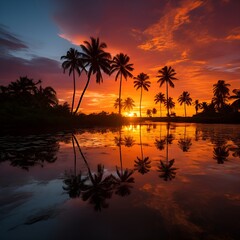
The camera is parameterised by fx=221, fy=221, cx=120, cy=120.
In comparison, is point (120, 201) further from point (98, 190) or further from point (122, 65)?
point (122, 65)

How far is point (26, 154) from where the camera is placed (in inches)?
380

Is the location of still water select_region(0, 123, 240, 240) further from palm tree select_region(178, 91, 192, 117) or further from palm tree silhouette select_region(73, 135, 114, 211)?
palm tree select_region(178, 91, 192, 117)

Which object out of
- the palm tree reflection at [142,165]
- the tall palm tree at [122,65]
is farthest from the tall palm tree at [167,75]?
the palm tree reflection at [142,165]

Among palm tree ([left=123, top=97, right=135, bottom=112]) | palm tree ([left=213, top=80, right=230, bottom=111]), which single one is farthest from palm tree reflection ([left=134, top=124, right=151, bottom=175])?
palm tree ([left=123, top=97, right=135, bottom=112])

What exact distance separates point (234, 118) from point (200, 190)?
54878 mm

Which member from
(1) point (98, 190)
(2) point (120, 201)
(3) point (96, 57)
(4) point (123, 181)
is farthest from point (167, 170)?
(3) point (96, 57)

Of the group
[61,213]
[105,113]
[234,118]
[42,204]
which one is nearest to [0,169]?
[42,204]

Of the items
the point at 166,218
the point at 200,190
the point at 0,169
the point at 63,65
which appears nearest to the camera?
the point at 166,218

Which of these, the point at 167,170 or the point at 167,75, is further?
the point at 167,75

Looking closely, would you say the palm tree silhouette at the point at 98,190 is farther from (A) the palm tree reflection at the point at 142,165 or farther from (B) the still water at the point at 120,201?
(A) the palm tree reflection at the point at 142,165

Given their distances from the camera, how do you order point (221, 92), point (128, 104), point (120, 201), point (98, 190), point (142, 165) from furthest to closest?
point (128, 104)
point (221, 92)
point (142, 165)
point (98, 190)
point (120, 201)

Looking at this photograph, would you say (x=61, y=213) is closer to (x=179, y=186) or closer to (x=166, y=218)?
(x=166, y=218)

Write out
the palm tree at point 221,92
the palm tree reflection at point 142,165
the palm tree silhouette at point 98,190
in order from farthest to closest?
the palm tree at point 221,92
the palm tree reflection at point 142,165
the palm tree silhouette at point 98,190

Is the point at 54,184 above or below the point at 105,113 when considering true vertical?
below
